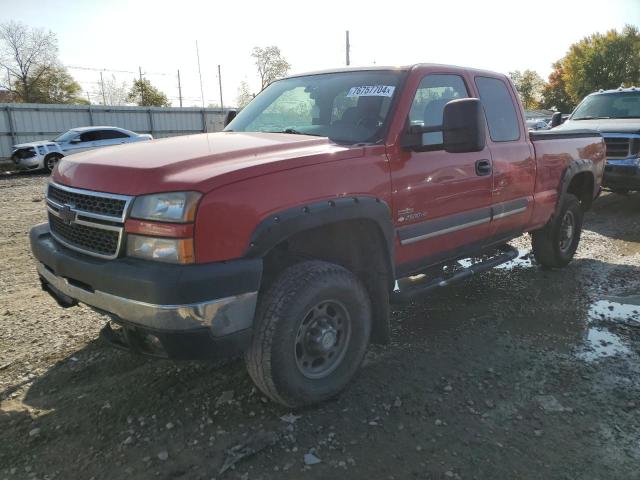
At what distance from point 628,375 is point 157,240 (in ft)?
10.1

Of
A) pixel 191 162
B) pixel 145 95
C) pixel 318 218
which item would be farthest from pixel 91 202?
pixel 145 95

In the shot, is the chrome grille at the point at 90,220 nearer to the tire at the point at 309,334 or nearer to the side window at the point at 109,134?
the tire at the point at 309,334

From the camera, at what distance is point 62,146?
55.2ft

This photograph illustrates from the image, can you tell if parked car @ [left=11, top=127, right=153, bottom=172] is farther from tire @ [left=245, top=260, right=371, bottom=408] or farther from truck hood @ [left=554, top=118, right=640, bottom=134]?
tire @ [left=245, top=260, right=371, bottom=408]

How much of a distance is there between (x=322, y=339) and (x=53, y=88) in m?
46.4

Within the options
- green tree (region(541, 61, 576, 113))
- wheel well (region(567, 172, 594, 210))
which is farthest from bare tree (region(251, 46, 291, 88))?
wheel well (region(567, 172, 594, 210))

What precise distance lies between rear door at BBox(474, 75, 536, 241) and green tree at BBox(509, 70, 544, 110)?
237 ft

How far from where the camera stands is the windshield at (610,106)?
9.19 m

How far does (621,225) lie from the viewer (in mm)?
7742

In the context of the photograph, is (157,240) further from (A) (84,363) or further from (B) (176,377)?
(A) (84,363)

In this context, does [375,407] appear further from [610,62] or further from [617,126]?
[610,62]

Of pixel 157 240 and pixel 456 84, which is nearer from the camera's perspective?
pixel 157 240

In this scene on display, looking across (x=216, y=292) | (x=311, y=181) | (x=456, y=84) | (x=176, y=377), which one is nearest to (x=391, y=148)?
(x=311, y=181)

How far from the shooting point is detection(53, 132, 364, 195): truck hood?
238 cm
